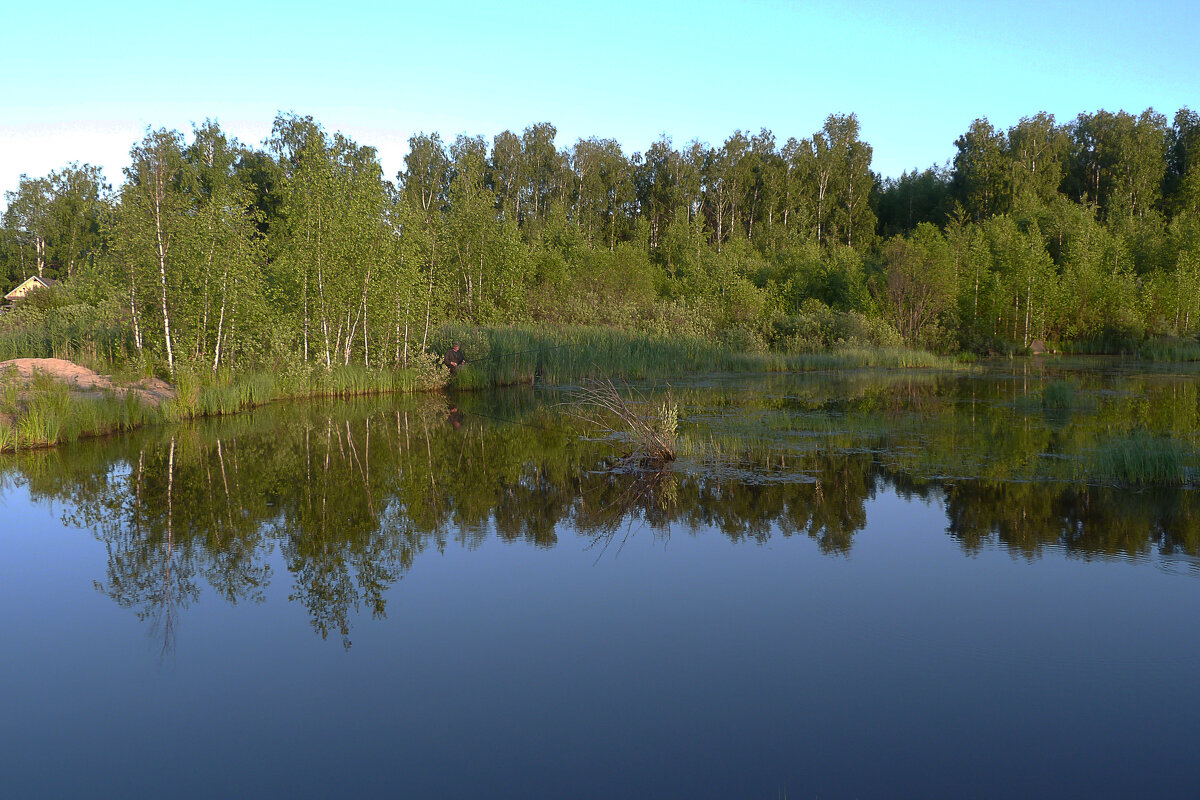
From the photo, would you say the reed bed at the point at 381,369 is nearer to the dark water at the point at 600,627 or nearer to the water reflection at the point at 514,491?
the water reflection at the point at 514,491

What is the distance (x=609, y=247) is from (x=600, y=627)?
166 ft

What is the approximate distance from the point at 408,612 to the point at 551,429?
8948 millimetres

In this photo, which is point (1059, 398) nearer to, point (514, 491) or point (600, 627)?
point (514, 491)

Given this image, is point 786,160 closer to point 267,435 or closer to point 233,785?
point 267,435

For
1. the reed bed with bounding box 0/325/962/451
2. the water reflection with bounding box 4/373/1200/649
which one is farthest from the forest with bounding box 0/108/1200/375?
the water reflection with bounding box 4/373/1200/649

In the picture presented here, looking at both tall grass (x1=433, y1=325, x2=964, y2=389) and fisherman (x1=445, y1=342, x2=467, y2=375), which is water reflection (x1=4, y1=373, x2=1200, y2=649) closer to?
fisherman (x1=445, y1=342, x2=467, y2=375)

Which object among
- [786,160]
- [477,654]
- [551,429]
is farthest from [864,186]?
[477,654]

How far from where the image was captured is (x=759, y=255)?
Answer: 52406 mm

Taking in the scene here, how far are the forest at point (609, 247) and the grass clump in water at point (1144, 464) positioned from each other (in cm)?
1625

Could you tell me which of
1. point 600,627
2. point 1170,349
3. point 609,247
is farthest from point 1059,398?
point 609,247

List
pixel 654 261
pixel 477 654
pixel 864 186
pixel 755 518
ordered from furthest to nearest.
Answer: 1. pixel 864 186
2. pixel 654 261
3. pixel 755 518
4. pixel 477 654

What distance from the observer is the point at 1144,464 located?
32.2 ft

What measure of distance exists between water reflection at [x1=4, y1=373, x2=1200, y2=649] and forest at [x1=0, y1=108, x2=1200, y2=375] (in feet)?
15.5

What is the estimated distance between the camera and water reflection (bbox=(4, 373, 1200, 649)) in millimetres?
7152
